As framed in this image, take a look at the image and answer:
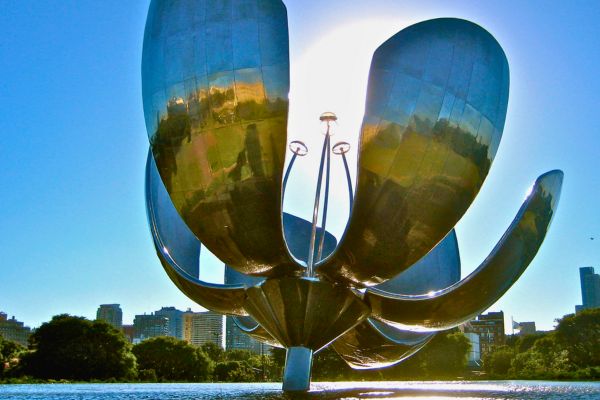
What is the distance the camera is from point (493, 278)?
15203 mm

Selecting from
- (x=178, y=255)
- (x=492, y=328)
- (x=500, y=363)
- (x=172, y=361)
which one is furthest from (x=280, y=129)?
(x=492, y=328)

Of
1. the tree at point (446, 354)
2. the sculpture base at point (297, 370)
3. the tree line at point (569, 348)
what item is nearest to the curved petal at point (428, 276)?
the sculpture base at point (297, 370)

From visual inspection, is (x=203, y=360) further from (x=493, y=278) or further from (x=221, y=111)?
(x=221, y=111)

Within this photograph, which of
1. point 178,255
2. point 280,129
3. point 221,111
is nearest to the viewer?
point 280,129

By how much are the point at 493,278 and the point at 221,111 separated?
7143 millimetres

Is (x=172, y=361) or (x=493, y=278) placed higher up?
(x=493, y=278)

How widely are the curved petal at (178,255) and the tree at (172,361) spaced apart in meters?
35.0

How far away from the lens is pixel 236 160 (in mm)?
12406

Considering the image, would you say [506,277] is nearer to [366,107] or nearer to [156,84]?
[366,107]

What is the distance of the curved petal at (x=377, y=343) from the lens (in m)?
19.2

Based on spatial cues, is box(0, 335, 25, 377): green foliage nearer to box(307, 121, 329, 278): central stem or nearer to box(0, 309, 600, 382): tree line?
box(0, 309, 600, 382): tree line

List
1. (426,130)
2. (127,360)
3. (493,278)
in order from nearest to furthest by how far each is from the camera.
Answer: (426,130) → (493,278) → (127,360)

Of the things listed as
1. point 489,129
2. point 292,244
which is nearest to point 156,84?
point 489,129

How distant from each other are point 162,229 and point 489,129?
853 centimetres
